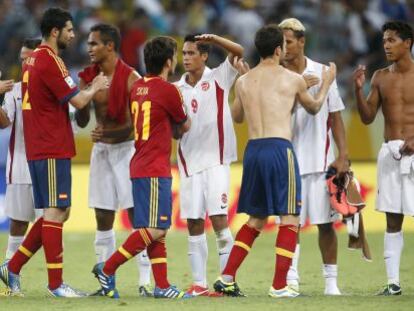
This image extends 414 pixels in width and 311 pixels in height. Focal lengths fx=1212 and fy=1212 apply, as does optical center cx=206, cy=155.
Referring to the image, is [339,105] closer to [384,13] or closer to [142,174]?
[142,174]

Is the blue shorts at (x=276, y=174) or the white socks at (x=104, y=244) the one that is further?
the white socks at (x=104, y=244)

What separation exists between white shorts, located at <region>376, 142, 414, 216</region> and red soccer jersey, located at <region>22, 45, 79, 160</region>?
2.81 meters

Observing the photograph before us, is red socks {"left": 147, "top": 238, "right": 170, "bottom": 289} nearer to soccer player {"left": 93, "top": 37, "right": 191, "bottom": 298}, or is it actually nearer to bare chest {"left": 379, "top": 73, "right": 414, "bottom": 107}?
soccer player {"left": 93, "top": 37, "right": 191, "bottom": 298}

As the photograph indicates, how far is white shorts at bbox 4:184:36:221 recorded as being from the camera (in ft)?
37.2

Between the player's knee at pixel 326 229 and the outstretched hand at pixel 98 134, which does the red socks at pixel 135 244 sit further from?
the player's knee at pixel 326 229

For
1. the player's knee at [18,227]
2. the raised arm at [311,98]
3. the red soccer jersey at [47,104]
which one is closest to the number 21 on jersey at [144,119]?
the red soccer jersey at [47,104]

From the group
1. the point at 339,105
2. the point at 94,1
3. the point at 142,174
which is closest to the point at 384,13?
the point at 94,1

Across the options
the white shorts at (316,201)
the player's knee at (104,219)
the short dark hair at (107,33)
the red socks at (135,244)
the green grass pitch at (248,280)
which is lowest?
the green grass pitch at (248,280)

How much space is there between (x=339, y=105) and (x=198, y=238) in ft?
5.70

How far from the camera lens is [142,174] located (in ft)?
33.0

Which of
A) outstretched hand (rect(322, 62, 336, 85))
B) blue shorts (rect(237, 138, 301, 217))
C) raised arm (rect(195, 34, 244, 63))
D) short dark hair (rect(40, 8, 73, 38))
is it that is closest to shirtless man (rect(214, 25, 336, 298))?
blue shorts (rect(237, 138, 301, 217))

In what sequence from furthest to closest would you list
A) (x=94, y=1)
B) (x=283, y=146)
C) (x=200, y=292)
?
(x=94, y=1) → (x=200, y=292) → (x=283, y=146)

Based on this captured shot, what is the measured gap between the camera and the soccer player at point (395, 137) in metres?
10.8

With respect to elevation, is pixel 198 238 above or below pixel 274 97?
below
